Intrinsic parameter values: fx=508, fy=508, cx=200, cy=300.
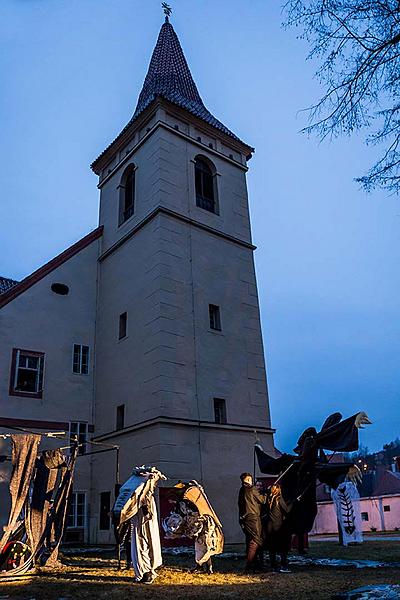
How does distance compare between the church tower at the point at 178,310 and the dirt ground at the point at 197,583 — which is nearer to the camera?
the dirt ground at the point at 197,583

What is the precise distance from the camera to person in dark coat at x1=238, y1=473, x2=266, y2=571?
991 centimetres

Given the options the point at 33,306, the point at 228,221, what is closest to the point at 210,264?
the point at 228,221

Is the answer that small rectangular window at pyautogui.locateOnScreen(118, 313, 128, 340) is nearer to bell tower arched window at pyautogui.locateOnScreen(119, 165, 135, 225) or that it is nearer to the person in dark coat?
bell tower arched window at pyautogui.locateOnScreen(119, 165, 135, 225)

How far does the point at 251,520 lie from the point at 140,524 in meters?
2.19

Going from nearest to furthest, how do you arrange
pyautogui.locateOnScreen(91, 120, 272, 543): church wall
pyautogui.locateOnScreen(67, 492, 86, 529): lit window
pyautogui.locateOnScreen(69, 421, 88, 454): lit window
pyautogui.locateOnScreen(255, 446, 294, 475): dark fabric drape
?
pyautogui.locateOnScreen(255, 446, 294, 475): dark fabric drape, pyautogui.locateOnScreen(91, 120, 272, 543): church wall, pyautogui.locateOnScreen(67, 492, 86, 529): lit window, pyautogui.locateOnScreen(69, 421, 88, 454): lit window

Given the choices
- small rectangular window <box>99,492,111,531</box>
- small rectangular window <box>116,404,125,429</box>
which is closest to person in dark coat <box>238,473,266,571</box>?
small rectangular window <box>99,492,111,531</box>

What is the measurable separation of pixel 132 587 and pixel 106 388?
44.2ft

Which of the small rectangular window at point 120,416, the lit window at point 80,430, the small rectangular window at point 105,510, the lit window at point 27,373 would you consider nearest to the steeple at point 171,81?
the lit window at point 27,373

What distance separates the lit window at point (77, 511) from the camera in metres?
20.0

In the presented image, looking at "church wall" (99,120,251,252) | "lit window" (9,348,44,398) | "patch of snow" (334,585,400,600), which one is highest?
"church wall" (99,120,251,252)

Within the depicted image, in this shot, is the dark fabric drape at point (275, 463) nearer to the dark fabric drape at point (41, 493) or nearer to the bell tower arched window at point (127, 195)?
the dark fabric drape at point (41, 493)

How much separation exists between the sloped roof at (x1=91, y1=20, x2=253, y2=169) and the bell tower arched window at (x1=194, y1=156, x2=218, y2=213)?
2226mm

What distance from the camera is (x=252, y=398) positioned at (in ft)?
70.5

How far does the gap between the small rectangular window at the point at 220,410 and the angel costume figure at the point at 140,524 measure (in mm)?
10437
